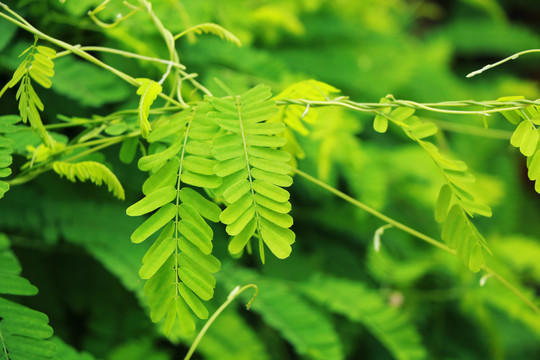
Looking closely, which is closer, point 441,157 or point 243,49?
point 441,157

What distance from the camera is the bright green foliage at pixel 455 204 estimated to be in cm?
69

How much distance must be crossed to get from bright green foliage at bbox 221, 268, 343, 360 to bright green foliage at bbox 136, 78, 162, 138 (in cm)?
72

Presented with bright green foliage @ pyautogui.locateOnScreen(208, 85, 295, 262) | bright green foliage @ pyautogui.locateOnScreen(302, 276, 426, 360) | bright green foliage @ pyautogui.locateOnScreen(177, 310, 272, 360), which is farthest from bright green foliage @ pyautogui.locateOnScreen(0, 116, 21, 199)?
bright green foliage @ pyautogui.locateOnScreen(302, 276, 426, 360)

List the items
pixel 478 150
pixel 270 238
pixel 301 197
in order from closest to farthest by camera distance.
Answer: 1. pixel 270 238
2. pixel 301 197
3. pixel 478 150

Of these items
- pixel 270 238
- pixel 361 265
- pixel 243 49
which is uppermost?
pixel 243 49

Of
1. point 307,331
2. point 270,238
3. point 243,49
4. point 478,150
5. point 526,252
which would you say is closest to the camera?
point 270,238

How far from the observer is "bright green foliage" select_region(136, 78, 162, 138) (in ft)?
2.06

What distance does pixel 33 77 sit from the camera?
684mm

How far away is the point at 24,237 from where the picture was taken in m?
1.24

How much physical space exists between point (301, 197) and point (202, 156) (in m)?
1.18

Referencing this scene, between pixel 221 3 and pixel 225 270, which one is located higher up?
pixel 221 3

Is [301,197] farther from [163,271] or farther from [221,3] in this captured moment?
[163,271]

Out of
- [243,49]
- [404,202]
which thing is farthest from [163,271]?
[404,202]

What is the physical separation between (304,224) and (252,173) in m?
1.25
